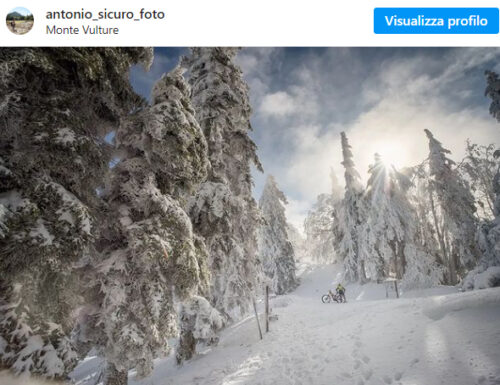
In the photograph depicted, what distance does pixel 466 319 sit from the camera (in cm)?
709

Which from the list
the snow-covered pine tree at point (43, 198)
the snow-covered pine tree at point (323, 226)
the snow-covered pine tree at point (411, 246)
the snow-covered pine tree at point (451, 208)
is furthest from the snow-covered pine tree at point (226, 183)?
the snow-covered pine tree at point (323, 226)

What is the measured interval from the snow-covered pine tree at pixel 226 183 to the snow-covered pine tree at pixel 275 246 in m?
19.6

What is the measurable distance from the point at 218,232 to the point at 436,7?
9.04 meters

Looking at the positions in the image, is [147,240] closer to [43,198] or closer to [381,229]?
[43,198]

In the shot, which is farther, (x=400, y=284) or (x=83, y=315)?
(x=400, y=284)

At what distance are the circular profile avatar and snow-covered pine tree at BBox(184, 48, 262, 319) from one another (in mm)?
6058

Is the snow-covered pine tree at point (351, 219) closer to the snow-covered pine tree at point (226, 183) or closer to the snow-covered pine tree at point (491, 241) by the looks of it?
the snow-covered pine tree at point (491, 241)

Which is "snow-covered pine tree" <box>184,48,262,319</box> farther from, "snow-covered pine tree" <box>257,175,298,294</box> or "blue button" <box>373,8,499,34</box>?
"snow-covered pine tree" <box>257,175,298,294</box>

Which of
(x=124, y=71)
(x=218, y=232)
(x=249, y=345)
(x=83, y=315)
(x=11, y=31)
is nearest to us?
(x=11, y=31)

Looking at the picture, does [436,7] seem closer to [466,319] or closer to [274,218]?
[466,319]

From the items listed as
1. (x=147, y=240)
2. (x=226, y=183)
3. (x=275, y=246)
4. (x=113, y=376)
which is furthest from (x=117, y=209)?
(x=275, y=246)

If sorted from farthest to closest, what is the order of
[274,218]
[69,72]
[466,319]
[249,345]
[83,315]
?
[274,218] < [249,345] < [466,319] < [83,315] < [69,72]

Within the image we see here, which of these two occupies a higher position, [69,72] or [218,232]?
[69,72]

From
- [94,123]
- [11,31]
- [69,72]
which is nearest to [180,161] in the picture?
[94,123]
